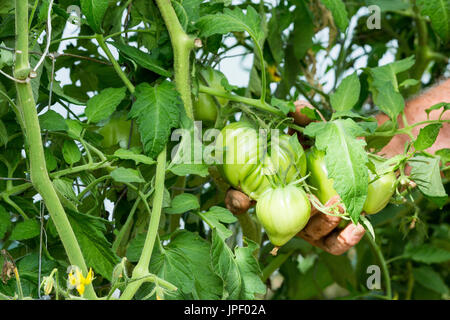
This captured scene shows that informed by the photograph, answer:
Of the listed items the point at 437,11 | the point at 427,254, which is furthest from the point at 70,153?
the point at 427,254

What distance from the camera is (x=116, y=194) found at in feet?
2.46

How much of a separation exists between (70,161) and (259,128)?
23 cm

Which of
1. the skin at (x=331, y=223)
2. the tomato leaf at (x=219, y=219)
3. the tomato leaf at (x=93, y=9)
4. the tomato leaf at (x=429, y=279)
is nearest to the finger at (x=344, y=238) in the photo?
the skin at (x=331, y=223)

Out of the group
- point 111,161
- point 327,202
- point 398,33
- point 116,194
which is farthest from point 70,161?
point 398,33

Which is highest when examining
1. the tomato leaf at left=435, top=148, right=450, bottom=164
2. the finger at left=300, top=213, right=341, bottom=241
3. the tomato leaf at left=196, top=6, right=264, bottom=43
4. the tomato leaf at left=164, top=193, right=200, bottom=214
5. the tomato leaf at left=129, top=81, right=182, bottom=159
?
the tomato leaf at left=196, top=6, right=264, bottom=43

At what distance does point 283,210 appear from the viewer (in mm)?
593

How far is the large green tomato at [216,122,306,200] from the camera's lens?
2.10 feet

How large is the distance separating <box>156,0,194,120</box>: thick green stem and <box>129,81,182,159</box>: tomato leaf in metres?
0.02

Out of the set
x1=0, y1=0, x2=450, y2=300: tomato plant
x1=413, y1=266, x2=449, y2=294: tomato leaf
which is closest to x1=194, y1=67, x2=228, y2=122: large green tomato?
x1=0, y1=0, x2=450, y2=300: tomato plant

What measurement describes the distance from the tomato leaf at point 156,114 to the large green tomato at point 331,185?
0.18 meters

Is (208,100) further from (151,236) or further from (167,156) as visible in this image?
(151,236)

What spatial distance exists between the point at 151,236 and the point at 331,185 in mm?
230

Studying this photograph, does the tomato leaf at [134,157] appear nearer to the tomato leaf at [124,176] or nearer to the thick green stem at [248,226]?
the tomato leaf at [124,176]

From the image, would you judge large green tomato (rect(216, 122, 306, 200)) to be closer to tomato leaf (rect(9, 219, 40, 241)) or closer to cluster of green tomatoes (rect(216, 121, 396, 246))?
cluster of green tomatoes (rect(216, 121, 396, 246))
